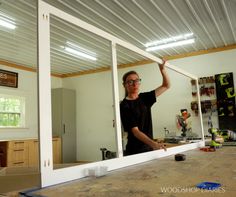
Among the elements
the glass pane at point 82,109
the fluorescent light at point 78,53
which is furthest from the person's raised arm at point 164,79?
the glass pane at point 82,109

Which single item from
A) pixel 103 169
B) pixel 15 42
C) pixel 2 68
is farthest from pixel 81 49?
pixel 103 169

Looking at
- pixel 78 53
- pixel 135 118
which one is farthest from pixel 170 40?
pixel 135 118

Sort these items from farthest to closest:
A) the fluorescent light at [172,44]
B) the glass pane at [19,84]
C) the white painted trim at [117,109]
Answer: the fluorescent light at [172,44] < the glass pane at [19,84] < the white painted trim at [117,109]

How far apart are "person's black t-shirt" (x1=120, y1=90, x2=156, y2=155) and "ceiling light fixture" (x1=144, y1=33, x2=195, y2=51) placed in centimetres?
323

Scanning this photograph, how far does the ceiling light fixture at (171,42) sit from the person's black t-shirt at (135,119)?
3226mm

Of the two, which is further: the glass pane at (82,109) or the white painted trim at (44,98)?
the glass pane at (82,109)

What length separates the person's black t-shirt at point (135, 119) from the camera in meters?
1.84

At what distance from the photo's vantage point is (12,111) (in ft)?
20.2

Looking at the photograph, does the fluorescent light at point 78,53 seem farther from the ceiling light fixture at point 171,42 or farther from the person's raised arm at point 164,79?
the person's raised arm at point 164,79

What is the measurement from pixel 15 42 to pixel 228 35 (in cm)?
451

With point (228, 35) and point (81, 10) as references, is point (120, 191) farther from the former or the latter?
point (228, 35)

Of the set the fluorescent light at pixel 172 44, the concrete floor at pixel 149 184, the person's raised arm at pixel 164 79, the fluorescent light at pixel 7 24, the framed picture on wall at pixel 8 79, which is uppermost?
the fluorescent light at pixel 7 24

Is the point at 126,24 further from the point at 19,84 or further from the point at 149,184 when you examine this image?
the point at 19,84

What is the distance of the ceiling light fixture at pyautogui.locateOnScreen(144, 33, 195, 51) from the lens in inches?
194
